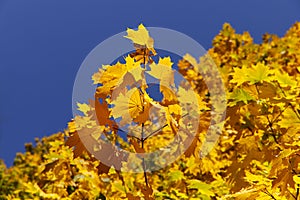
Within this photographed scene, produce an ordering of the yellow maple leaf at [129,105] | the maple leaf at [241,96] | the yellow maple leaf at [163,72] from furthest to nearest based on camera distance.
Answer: the maple leaf at [241,96], the yellow maple leaf at [163,72], the yellow maple leaf at [129,105]

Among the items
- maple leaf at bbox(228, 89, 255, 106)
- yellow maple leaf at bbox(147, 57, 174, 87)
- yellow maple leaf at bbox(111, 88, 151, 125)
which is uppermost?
maple leaf at bbox(228, 89, 255, 106)

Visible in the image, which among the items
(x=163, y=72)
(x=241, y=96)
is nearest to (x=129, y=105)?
(x=163, y=72)

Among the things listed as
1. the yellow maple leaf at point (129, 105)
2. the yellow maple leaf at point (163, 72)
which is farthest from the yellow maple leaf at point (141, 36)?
the yellow maple leaf at point (129, 105)

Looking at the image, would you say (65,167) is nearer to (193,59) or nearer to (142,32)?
(142,32)

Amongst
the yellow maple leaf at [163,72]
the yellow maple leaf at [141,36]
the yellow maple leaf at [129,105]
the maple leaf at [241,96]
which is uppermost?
the yellow maple leaf at [141,36]

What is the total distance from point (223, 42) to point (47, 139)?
755 cm

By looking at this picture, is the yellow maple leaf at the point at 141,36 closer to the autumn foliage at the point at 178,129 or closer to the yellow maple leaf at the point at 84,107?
the autumn foliage at the point at 178,129

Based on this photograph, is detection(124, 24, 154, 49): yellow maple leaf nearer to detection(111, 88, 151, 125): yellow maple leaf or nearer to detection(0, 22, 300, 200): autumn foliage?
detection(0, 22, 300, 200): autumn foliage

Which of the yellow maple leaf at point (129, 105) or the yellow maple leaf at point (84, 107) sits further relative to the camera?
the yellow maple leaf at point (84, 107)

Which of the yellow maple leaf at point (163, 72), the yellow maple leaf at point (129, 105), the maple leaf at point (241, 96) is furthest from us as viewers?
the maple leaf at point (241, 96)

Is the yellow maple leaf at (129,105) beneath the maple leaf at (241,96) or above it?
beneath

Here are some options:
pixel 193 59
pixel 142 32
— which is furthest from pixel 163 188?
pixel 193 59

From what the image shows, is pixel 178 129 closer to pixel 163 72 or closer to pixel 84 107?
pixel 163 72

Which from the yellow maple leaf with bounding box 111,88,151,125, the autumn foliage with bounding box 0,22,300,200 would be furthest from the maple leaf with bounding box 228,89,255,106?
the yellow maple leaf with bounding box 111,88,151,125
